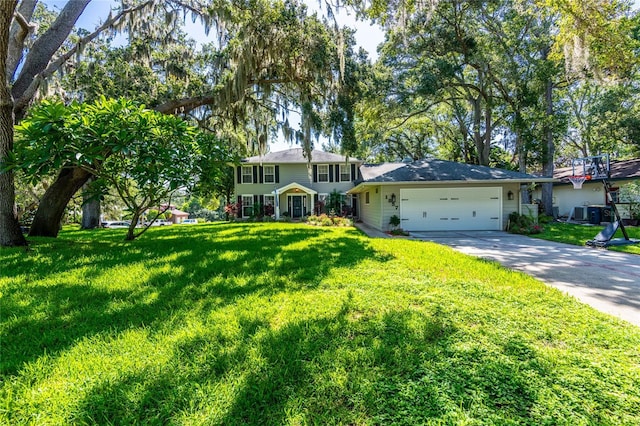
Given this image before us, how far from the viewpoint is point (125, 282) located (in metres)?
3.77

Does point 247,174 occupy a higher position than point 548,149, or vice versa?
point 548,149

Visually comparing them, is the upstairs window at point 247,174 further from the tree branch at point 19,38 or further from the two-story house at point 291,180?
the tree branch at point 19,38

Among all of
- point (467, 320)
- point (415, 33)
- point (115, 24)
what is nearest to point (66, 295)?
point (467, 320)

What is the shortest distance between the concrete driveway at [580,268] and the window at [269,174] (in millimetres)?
13431

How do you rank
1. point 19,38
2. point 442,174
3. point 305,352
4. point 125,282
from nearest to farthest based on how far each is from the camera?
point 305,352
point 125,282
point 19,38
point 442,174

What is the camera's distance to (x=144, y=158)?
5.34m

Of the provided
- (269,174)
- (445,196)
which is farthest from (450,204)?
(269,174)

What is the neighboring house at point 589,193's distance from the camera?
14742 millimetres

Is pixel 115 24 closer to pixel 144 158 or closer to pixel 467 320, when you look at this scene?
pixel 144 158

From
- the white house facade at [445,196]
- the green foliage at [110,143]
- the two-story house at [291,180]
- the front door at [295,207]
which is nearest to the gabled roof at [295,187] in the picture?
the two-story house at [291,180]

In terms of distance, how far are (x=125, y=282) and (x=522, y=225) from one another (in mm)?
12613

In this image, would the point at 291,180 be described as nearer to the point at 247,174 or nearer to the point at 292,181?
the point at 292,181

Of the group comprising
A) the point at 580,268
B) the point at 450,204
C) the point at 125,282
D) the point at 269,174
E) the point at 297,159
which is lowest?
the point at 580,268

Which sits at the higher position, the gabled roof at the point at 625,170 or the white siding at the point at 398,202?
the gabled roof at the point at 625,170
